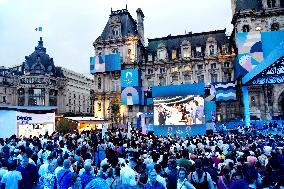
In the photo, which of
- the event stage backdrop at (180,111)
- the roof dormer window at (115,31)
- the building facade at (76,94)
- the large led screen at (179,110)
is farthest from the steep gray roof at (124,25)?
the building facade at (76,94)

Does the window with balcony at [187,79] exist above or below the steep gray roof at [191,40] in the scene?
below

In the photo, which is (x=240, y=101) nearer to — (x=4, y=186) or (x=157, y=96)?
(x=157, y=96)

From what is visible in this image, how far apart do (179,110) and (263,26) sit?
81.3ft

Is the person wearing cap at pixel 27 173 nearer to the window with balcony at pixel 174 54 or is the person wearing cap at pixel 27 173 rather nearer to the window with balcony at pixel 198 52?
the window with balcony at pixel 174 54

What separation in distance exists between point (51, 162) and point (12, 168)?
55.7 inches

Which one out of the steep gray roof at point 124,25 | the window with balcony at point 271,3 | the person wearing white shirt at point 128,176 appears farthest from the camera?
the steep gray roof at point 124,25

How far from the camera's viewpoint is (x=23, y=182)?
1033 centimetres

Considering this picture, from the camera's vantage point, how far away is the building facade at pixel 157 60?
5762 cm

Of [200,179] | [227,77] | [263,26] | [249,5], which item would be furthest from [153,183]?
[249,5]

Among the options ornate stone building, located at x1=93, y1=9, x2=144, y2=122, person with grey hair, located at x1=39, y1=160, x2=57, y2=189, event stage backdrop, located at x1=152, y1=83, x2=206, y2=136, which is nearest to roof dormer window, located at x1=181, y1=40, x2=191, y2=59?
ornate stone building, located at x1=93, y1=9, x2=144, y2=122

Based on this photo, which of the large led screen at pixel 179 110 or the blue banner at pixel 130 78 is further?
the blue banner at pixel 130 78

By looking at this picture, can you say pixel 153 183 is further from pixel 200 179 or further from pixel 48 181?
pixel 48 181

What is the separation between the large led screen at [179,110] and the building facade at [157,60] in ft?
58.6

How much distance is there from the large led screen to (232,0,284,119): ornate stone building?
1481cm
